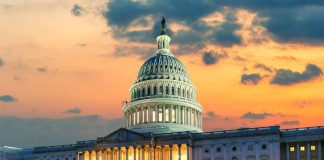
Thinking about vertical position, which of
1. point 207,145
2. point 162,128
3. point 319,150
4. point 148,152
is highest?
point 162,128

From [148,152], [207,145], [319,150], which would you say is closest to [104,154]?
[148,152]

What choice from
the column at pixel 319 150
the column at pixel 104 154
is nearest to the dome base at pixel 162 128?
the column at pixel 104 154

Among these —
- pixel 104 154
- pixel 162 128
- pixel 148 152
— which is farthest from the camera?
pixel 162 128

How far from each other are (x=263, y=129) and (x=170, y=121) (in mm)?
42411

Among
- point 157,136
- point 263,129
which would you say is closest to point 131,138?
point 157,136

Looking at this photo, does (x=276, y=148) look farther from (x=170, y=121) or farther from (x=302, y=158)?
(x=170, y=121)

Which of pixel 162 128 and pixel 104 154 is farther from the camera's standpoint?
pixel 162 128

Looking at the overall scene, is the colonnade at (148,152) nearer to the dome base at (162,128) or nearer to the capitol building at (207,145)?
the capitol building at (207,145)

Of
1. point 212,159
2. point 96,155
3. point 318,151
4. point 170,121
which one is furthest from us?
point 170,121

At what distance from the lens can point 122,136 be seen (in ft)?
585

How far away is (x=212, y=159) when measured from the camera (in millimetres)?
168375

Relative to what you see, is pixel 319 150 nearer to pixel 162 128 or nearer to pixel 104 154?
pixel 162 128

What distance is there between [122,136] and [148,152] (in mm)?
8992

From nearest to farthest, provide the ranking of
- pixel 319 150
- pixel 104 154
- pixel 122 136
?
pixel 319 150
pixel 122 136
pixel 104 154
